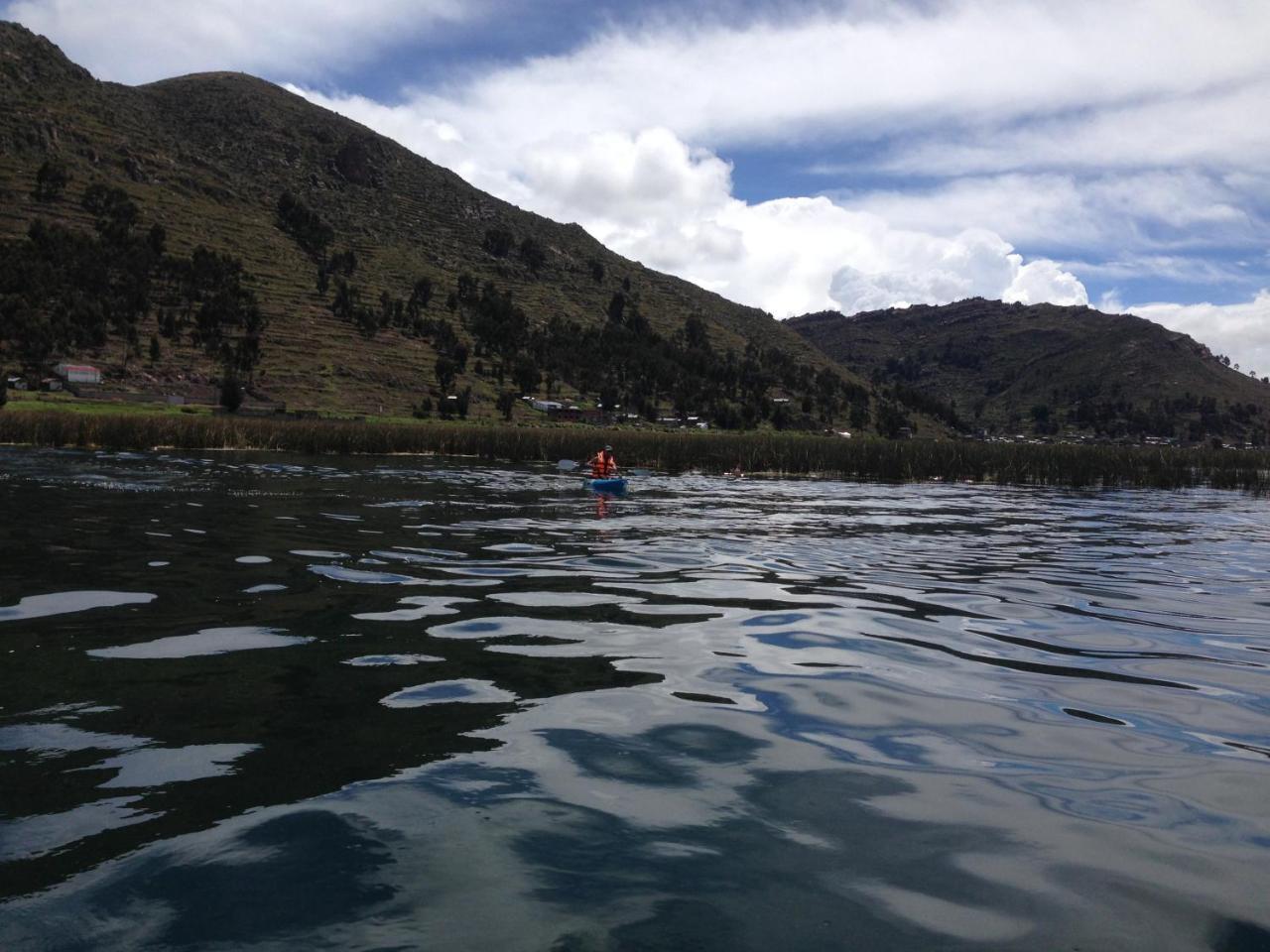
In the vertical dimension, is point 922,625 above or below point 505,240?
below

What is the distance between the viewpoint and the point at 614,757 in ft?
20.1

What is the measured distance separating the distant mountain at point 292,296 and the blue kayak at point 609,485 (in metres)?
76.6

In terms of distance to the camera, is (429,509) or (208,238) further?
(208,238)

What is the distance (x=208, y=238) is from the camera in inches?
5595

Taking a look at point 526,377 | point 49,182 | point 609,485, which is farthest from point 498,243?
point 609,485

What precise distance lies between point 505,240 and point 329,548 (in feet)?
607

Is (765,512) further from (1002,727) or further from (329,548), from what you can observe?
(1002,727)

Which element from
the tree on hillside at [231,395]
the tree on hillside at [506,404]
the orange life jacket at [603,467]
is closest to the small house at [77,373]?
the tree on hillside at [231,395]

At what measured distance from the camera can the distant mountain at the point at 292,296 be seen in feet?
349

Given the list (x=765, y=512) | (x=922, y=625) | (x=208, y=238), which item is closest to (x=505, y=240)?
(x=208, y=238)

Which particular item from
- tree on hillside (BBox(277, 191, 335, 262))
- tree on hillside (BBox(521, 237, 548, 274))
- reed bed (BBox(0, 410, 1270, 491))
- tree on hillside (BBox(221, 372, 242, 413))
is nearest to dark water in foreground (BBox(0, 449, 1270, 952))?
reed bed (BBox(0, 410, 1270, 491))

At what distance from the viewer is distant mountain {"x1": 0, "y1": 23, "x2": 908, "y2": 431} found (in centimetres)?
10644

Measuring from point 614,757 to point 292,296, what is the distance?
139 m

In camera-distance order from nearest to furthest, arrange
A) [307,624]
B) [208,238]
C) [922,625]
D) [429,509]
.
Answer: [307,624], [922,625], [429,509], [208,238]
